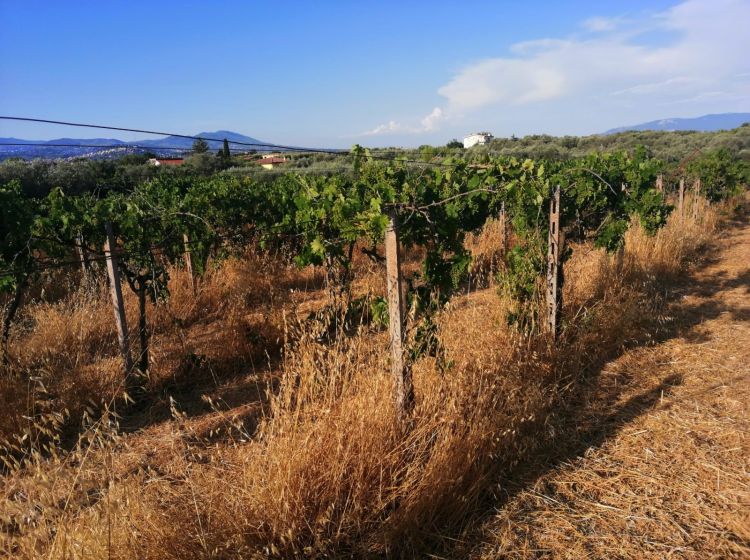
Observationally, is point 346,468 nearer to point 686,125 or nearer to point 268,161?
point 268,161

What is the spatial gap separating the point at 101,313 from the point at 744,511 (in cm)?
576

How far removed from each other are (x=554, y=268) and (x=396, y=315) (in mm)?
2162

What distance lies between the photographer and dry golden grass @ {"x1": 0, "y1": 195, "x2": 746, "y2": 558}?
6.55ft

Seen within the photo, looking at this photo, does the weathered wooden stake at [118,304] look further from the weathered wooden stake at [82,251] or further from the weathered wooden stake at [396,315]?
the weathered wooden stake at [396,315]

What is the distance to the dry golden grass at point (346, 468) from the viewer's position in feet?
6.55

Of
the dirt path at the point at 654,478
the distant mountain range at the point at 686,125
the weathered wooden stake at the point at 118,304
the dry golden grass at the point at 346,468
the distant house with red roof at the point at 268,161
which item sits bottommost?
the dirt path at the point at 654,478

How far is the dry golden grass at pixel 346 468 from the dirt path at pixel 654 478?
0.02 m

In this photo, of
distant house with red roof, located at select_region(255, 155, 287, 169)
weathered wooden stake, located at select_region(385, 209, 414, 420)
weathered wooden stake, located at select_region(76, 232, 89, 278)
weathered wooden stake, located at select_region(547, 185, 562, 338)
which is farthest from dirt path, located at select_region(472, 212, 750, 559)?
distant house with red roof, located at select_region(255, 155, 287, 169)

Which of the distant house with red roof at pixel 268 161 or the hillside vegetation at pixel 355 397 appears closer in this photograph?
the hillside vegetation at pixel 355 397

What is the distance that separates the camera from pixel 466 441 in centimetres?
268

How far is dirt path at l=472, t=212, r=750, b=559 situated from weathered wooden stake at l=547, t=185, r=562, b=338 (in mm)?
614

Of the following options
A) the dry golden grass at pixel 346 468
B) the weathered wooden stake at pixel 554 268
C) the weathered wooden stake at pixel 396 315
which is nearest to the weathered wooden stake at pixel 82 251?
the dry golden grass at pixel 346 468

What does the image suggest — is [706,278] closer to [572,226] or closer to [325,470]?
[572,226]

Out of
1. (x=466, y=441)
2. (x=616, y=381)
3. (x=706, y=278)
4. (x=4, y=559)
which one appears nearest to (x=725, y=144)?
(x=706, y=278)
